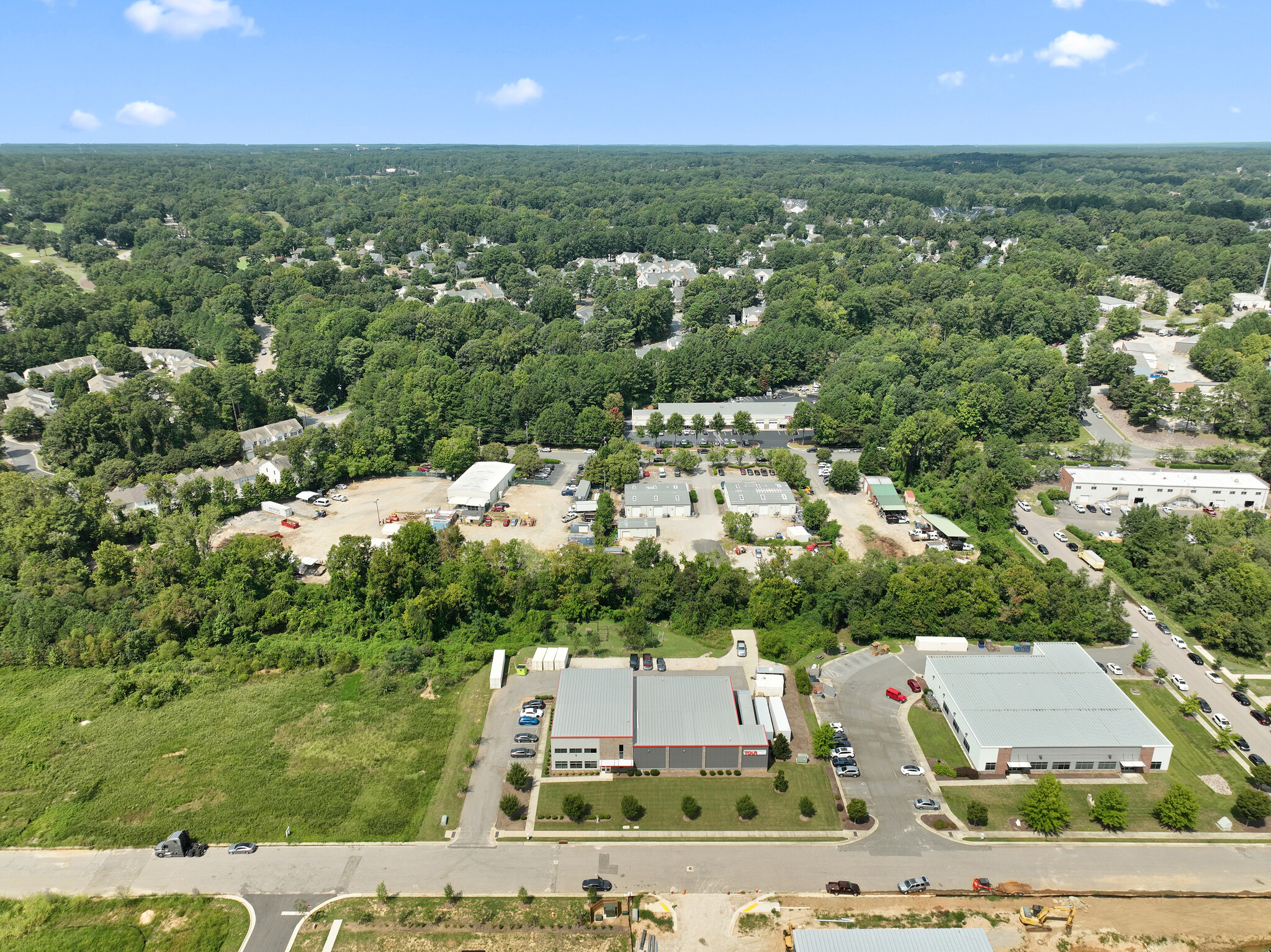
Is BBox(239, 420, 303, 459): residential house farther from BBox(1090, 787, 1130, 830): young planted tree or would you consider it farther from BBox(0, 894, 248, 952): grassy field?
BBox(1090, 787, 1130, 830): young planted tree

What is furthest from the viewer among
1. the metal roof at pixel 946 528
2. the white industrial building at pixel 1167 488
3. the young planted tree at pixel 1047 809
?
the white industrial building at pixel 1167 488

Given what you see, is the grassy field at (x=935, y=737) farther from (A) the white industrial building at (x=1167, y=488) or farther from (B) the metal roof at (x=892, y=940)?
(A) the white industrial building at (x=1167, y=488)

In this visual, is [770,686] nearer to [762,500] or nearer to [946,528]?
[762,500]

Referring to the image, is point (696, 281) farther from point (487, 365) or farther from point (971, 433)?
point (971, 433)

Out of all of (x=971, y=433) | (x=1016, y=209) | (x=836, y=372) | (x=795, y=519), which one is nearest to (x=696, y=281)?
(x=836, y=372)

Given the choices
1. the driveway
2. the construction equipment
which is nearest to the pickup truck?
the construction equipment

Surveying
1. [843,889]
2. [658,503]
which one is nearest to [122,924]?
[843,889]

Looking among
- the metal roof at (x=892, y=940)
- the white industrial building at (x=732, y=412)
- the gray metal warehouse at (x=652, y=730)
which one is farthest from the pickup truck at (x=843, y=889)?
the white industrial building at (x=732, y=412)
